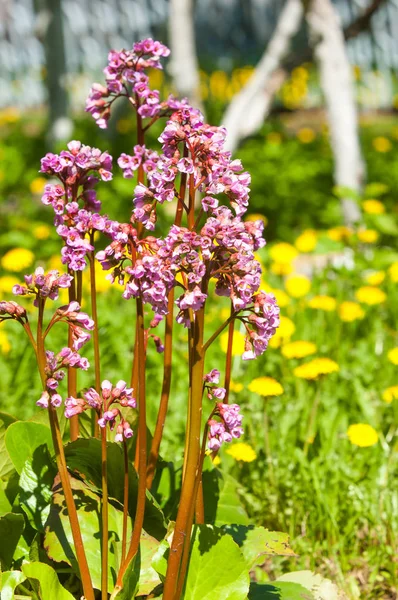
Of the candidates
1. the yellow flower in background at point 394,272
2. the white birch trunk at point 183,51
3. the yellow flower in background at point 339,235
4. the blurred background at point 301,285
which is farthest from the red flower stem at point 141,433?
the white birch trunk at point 183,51

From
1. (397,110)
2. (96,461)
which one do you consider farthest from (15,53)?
(96,461)

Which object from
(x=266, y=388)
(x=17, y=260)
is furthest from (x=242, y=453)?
(x=17, y=260)

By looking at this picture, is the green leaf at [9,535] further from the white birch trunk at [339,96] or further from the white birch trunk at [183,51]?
the white birch trunk at [183,51]

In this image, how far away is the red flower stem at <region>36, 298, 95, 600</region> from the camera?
1518mm

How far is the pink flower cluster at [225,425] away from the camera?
5.01 ft

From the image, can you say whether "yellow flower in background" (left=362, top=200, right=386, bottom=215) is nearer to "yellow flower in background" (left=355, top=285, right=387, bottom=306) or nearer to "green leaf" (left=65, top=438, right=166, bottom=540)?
"yellow flower in background" (left=355, top=285, right=387, bottom=306)

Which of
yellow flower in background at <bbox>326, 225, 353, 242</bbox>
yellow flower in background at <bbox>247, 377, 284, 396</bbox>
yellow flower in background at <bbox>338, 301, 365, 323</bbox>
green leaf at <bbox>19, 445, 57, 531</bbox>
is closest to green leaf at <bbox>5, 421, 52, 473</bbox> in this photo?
green leaf at <bbox>19, 445, 57, 531</bbox>

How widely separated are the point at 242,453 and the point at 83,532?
755 mm

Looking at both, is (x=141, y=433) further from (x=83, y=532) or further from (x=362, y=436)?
(x=362, y=436)

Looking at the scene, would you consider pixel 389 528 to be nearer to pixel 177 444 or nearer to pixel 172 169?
pixel 177 444

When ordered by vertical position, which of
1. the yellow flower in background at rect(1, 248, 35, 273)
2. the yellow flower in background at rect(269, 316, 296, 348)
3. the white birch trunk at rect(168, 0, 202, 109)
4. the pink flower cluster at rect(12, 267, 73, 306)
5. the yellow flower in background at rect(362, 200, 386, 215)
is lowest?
the pink flower cluster at rect(12, 267, 73, 306)

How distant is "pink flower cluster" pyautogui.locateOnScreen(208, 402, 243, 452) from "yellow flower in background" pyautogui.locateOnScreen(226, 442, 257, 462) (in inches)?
34.6

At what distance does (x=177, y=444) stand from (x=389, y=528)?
0.81m

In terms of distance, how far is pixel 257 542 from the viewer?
1852mm
